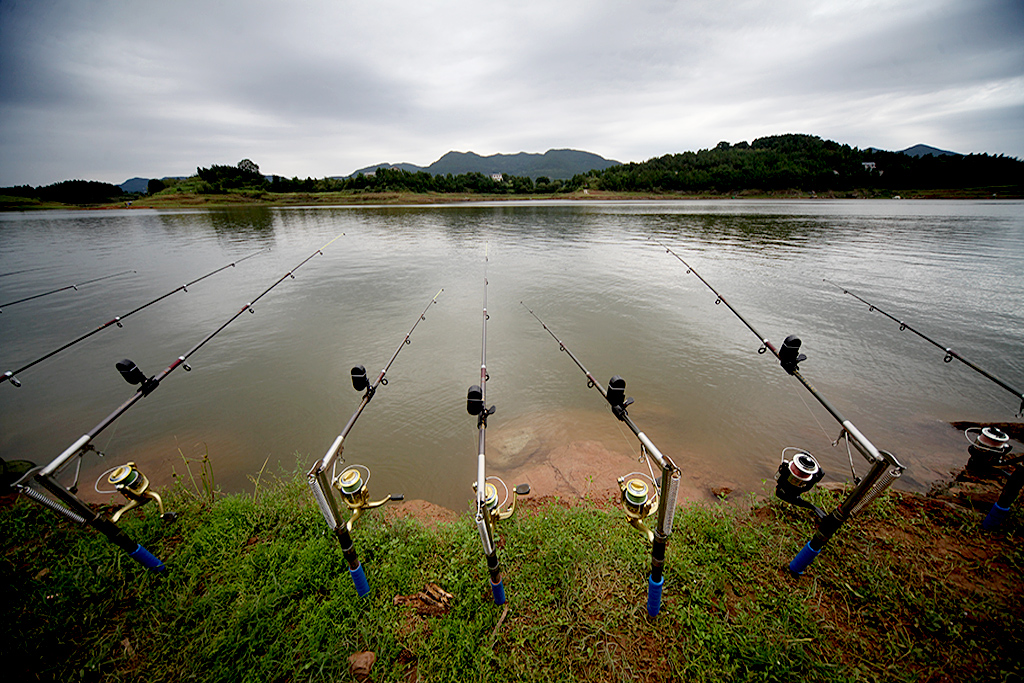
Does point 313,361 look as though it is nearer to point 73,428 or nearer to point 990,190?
point 73,428

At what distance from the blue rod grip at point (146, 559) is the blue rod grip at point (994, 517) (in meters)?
9.27

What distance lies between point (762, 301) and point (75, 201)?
154m

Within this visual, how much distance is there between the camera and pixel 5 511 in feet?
15.6

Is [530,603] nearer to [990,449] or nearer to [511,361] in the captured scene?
[990,449]

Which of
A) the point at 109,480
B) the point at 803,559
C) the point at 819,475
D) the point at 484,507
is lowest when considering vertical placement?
the point at 803,559

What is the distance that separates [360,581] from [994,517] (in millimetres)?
7104

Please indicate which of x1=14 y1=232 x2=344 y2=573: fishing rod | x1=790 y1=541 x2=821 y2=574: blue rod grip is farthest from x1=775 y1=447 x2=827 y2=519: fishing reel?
x1=14 y1=232 x2=344 y2=573: fishing rod

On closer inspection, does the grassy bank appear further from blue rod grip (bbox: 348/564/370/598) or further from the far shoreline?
the far shoreline

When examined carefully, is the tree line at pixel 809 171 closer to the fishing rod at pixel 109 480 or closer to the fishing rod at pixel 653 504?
the fishing rod at pixel 653 504

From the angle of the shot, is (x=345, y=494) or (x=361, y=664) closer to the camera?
(x=361, y=664)

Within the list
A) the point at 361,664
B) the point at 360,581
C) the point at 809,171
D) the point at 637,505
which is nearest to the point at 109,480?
the point at 360,581

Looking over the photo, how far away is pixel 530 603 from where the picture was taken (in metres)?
3.52

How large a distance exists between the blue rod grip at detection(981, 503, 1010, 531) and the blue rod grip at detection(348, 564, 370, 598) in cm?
697

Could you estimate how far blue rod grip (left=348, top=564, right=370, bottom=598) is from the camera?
3377 millimetres
